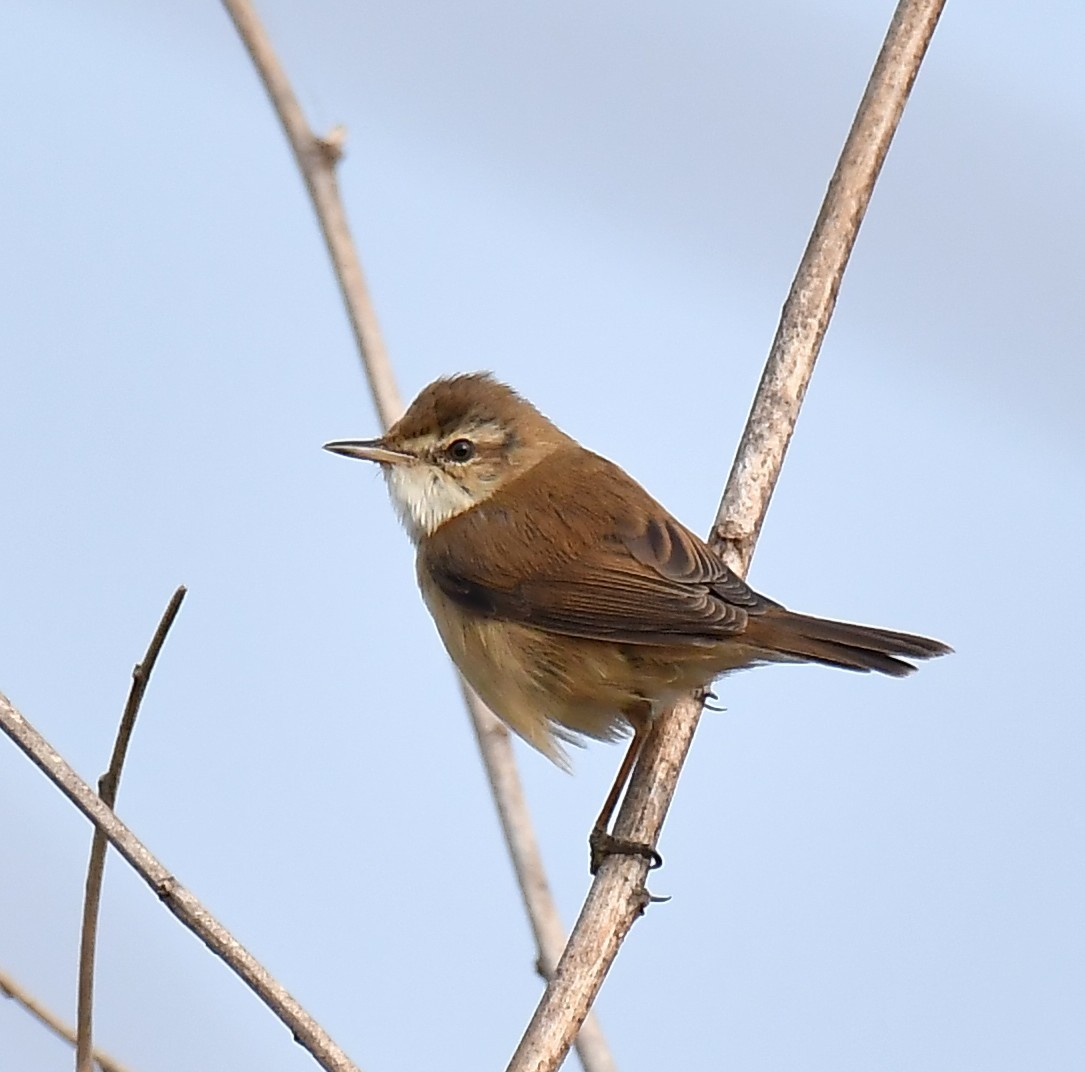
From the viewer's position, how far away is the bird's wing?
10.7 ft

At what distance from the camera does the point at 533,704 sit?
3469mm

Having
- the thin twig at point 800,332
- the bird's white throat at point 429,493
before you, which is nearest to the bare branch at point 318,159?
the bird's white throat at point 429,493

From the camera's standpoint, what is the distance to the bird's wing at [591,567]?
326 centimetres

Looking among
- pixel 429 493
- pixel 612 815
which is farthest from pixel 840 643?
pixel 429 493

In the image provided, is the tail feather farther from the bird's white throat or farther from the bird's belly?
the bird's white throat

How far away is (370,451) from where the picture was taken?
379 centimetres

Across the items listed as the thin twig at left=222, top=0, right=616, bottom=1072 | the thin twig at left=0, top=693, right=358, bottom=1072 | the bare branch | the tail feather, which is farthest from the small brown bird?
the thin twig at left=0, top=693, right=358, bottom=1072

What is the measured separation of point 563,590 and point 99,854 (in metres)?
1.64

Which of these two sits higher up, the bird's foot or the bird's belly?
the bird's belly

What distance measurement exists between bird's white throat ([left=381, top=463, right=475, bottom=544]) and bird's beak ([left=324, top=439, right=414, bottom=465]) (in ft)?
0.19

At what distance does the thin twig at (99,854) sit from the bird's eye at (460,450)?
1994mm

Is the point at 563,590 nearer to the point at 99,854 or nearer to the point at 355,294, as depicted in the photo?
the point at 355,294

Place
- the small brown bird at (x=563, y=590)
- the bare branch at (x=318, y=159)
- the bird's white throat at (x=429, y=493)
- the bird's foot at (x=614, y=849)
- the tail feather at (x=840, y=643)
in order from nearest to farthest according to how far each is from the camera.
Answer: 1. the bird's foot at (x=614, y=849)
2. the tail feather at (x=840, y=643)
3. the small brown bird at (x=563, y=590)
4. the bare branch at (x=318, y=159)
5. the bird's white throat at (x=429, y=493)

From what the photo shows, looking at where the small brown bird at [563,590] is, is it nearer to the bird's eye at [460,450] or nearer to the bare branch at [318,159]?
the bird's eye at [460,450]
